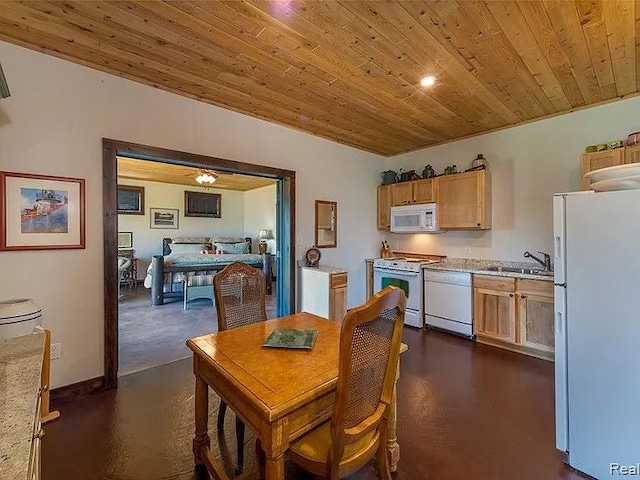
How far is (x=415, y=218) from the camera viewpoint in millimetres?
4543

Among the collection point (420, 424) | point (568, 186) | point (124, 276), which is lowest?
point (420, 424)

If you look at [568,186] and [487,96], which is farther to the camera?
[568,186]

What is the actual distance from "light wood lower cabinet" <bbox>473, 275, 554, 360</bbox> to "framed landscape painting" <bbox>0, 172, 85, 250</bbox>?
163 inches

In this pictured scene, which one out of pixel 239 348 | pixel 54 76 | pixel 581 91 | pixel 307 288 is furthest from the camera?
pixel 307 288

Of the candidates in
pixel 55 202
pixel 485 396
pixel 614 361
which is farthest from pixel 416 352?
pixel 55 202

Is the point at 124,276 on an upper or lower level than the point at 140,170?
lower

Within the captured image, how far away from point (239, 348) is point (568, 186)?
3.96 metres

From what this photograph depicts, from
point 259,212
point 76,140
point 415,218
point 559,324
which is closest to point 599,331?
point 559,324

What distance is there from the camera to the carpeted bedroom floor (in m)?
3.24

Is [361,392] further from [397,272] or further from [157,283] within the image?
[157,283]

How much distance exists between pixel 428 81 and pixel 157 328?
4.43 meters

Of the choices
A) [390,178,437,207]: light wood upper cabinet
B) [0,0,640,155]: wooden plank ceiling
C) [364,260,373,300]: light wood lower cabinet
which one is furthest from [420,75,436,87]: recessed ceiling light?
[364,260,373,300]: light wood lower cabinet

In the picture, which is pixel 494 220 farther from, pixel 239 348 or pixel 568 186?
pixel 239 348

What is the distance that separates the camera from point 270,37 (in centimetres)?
211
